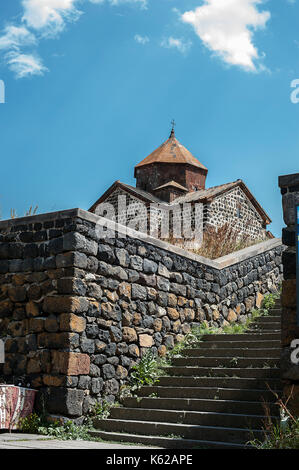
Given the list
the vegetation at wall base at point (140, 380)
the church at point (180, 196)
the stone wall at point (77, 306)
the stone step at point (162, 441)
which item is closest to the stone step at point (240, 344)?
the vegetation at wall base at point (140, 380)

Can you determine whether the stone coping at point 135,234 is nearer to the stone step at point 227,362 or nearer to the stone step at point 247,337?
the stone step at point 247,337

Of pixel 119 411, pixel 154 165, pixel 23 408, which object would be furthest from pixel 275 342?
pixel 154 165

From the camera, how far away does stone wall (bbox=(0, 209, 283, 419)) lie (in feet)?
22.6

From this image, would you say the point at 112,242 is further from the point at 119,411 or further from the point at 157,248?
the point at 119,411

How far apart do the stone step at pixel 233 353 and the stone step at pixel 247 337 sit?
533 millimetres

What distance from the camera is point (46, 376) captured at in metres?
6.85

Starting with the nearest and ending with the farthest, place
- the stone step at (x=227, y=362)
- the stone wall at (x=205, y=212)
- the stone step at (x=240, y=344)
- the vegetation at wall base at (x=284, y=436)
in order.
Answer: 1. the vegetation at wall base at (x=284, y=436)
2. the stone step at (x=227, y=362)
3. the stone step at (x=240, y=344)
4. the stone wall at (x=205, y=212)

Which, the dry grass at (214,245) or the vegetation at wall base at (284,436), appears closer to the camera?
the vegetation at wall base at (284,436)

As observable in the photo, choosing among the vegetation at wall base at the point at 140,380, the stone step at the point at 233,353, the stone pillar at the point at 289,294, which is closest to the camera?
the stone pillar at the point at 289,294

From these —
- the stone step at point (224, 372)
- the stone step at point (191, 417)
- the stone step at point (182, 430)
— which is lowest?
the stone step at point (182, 430)

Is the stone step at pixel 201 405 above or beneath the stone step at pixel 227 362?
beneath

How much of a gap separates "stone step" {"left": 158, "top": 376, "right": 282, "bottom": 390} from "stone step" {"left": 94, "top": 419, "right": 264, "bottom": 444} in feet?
3.20

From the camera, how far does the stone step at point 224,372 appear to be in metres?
7.22

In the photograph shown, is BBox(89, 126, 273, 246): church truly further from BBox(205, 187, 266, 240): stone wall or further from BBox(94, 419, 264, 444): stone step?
BBox(94, 419, 264, 444): stone step
